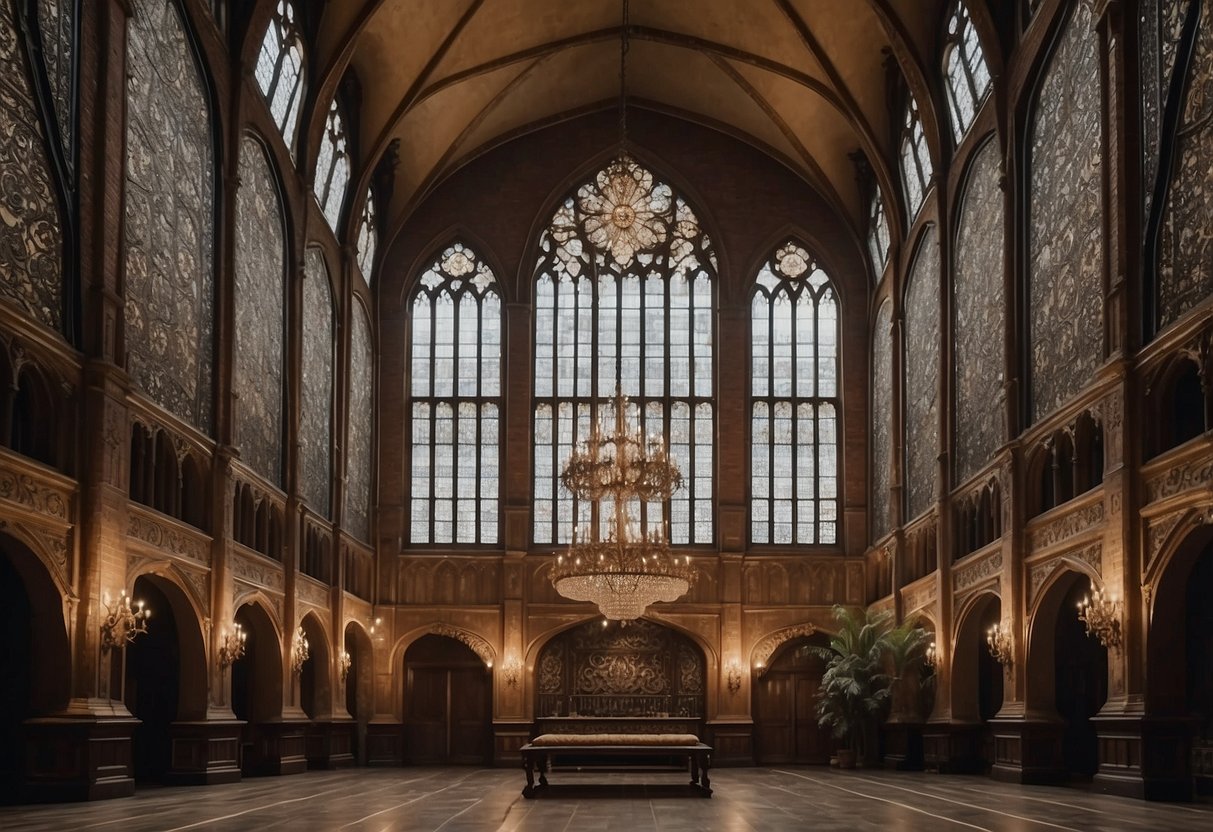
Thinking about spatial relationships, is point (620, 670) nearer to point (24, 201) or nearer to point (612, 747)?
point (612, 747)

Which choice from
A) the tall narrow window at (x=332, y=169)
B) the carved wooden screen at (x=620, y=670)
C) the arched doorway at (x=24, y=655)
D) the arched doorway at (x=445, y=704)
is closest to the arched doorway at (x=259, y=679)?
the arched doorway at (x=24, y=655)

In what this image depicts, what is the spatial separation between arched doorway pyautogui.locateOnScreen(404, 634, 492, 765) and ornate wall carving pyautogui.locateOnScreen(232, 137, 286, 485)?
10252 mm

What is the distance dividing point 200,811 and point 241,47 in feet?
48.3

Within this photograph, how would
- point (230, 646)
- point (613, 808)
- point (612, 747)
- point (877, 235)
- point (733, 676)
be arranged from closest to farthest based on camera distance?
point (613, 808), point (612, 747), point (230, 646), point (733, 676), point (877, 235)

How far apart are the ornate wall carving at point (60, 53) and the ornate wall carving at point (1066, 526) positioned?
1572cm

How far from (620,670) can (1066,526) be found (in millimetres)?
17352

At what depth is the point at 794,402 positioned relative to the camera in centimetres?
3988

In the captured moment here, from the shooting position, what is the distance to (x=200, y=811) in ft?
59.5

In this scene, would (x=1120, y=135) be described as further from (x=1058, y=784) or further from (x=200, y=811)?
(x=200, y=811)

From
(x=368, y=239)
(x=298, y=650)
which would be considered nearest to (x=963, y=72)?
(x=368, y=239)

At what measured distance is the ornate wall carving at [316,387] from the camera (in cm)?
3222

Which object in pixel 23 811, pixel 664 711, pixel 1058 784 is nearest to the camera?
pixel 23 811

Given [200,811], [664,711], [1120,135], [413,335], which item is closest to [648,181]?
[413,335]

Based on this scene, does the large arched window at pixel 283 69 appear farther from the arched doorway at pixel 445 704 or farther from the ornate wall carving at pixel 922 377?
the arched doorway at pixel 445 704
